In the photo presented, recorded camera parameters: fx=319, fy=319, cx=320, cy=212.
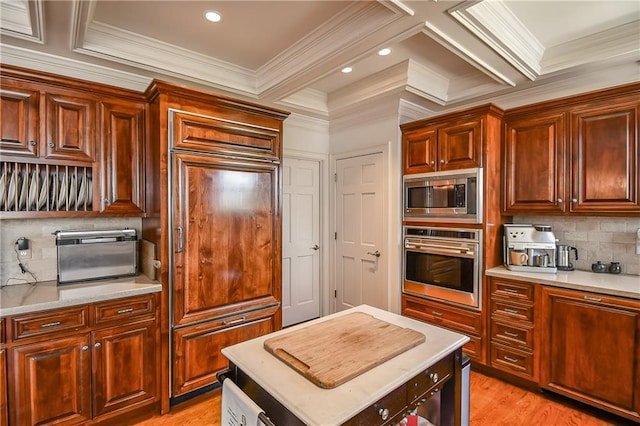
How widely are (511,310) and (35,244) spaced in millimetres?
3798

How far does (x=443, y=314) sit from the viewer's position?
10.0ft

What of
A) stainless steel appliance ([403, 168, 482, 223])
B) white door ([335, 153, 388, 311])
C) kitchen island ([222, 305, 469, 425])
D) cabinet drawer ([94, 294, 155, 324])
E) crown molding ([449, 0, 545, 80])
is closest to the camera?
kitchen island ([222, 305, 469, 425])

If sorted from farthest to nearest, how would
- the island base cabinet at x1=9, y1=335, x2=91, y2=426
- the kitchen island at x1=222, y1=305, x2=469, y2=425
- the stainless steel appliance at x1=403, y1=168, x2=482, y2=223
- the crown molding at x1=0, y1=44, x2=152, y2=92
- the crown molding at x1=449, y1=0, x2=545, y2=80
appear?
the stainless steel appliance at x1=403, y1=168, x2=482, y2=223, the crown molding at x1=0, y1=44, x2=152, y2=92, the crown molding at x1=449, y1=0, x2=545, y2=80, the island base cabinet at x1=9, y1=335, x2=91, y2=426, the kitchen island at x1=222, y1=305, x2=469, y2=425

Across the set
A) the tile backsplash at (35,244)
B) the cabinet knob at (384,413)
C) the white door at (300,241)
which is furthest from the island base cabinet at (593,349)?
the tile backsplash at (35,244)

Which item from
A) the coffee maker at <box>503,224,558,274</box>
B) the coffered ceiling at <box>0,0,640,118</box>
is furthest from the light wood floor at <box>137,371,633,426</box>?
the coffered ceiling at <box>0,0,640,118</box>

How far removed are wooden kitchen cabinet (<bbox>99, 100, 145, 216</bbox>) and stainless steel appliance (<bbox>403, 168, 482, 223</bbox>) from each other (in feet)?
8.14

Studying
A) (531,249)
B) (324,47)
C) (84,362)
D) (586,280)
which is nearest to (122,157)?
(84,362)

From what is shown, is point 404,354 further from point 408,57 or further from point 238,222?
point 408,57

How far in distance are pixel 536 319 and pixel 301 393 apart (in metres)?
2.32

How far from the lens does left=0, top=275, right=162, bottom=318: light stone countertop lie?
1890 mm

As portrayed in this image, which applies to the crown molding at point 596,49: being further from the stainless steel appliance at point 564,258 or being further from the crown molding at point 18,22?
the crown molding at point 18,22

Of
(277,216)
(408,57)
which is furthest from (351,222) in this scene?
(408,57)

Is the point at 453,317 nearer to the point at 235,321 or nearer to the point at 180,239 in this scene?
the point at 235,321

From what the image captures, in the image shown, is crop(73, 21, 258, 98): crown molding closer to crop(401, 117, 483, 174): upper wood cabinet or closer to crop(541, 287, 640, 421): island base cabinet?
crop(401, 117, 483, 174): upper wood cabinet
